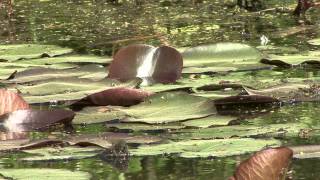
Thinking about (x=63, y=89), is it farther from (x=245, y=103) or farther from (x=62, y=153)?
(x=62, y=153)

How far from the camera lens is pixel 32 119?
79.1 inches

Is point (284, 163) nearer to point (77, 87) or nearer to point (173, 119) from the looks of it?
point (173, 119)

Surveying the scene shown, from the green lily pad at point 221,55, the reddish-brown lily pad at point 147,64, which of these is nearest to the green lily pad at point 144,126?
the reddish-brown lily pad at point 147,64

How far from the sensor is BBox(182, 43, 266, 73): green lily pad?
2.77 meters

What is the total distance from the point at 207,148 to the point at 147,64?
34.6 inches

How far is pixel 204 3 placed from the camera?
468cm

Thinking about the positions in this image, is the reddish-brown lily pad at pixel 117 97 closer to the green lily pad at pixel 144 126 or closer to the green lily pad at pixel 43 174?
the green lily pad at pixel 144 126

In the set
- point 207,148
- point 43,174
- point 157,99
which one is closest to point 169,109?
point 157,99

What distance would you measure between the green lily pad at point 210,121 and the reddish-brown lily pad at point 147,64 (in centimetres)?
48

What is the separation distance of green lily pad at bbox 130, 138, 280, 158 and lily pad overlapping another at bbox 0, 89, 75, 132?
0.97ft

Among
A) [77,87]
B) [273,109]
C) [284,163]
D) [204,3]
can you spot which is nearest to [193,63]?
[77,87]

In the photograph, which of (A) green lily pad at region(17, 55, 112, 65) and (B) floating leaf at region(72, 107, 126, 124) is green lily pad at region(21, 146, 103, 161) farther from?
(A) green lily pad at region(17, 55, 112, 65)

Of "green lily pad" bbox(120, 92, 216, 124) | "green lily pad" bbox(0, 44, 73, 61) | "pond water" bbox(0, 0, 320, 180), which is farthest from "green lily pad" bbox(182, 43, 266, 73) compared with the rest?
"green lily pad" bbox(120, 92, 216, 124)

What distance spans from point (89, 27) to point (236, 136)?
216 centimetres
